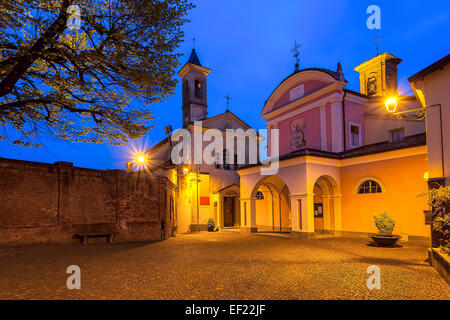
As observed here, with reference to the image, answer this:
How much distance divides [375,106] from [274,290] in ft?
58.8

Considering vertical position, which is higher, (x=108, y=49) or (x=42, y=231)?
(x=108, y=49)

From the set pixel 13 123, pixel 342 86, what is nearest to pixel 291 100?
pixel 342 86

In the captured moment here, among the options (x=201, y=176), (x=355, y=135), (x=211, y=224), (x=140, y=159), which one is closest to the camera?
(x=140, y=159)

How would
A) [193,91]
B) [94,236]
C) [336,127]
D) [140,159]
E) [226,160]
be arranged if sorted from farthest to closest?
[193,91] → [226,160] → [336,127] → [140,159] → [94,236]

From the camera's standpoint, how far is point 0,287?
6.01m

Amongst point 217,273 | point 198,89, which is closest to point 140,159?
point 217,273

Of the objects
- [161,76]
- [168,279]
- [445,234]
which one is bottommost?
[168,279]

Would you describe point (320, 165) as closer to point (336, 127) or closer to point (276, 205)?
point (336, 127)

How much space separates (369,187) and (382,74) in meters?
14.4

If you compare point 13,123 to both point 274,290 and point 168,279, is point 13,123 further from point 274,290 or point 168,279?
point 274,290

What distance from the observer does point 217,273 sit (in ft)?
24.4

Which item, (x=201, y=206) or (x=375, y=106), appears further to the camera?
(x=201, y=206)

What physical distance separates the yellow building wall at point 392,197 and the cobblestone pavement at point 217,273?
2.41m
